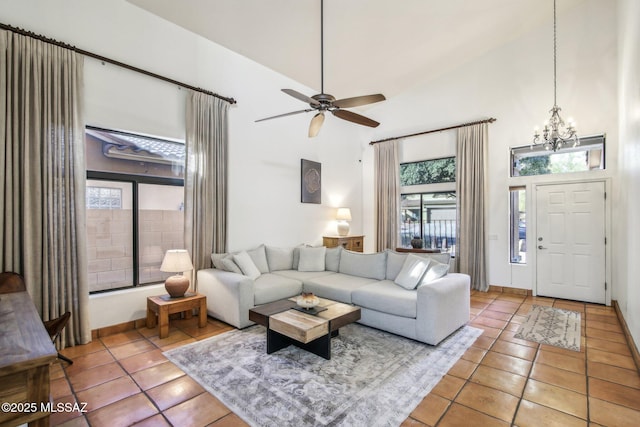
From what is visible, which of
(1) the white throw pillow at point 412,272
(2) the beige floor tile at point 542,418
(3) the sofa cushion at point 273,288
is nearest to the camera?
(2) the beige floor tile at point 542,418

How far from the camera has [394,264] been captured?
4309 millimetres

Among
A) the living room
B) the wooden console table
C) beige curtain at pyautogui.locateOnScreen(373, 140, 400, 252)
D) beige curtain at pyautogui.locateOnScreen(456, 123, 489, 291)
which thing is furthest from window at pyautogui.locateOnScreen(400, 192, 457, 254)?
the wooden console table

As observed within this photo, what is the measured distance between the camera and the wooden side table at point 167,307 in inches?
134

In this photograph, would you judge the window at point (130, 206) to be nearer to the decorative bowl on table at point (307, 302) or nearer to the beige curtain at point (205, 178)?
the beige curtain at point (205, 178)

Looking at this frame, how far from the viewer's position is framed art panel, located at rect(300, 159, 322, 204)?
5.93m

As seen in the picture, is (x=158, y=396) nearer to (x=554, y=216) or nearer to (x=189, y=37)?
(x=189, y=37)

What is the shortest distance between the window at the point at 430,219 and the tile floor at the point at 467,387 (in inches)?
118

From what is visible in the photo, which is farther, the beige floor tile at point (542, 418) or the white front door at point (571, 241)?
the white front door at point (571, 241)

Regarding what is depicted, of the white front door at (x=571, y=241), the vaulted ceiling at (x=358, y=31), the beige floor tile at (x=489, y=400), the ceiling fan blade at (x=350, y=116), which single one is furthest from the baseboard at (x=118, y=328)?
the white front door at (x=571, y=241)

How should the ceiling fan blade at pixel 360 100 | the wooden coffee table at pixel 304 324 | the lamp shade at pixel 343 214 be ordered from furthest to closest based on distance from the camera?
the lamp shade at pixel 343 214, the ceiling fan blade at pixel 360 100, the wooden coffee table at pixel 304 324

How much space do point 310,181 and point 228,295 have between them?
3058mm

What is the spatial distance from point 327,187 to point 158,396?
490cm

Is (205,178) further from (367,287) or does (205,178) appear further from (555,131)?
(555,131)

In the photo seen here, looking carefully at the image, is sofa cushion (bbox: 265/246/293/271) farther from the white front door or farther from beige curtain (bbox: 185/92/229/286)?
the white front door
